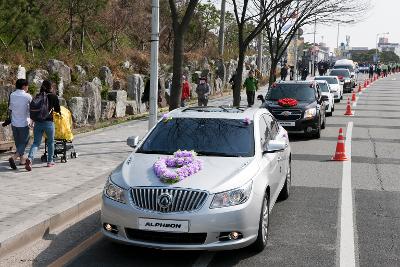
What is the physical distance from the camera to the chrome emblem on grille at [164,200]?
5.64 m

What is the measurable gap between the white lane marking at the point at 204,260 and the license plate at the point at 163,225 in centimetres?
49

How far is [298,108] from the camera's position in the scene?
54.1 feet

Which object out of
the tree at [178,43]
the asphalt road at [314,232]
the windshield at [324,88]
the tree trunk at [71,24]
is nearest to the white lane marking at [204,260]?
the asphalt road at [314,232]

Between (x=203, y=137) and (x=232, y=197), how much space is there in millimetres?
1552

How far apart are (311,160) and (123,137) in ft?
16.3

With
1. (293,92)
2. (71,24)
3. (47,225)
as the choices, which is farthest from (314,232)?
(71,24)

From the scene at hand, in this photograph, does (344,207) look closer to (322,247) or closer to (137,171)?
(322,247)

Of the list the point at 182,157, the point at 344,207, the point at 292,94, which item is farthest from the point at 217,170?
the point at 292,94

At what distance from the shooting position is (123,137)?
14.9 m

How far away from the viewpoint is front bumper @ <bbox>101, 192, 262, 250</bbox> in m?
5.57

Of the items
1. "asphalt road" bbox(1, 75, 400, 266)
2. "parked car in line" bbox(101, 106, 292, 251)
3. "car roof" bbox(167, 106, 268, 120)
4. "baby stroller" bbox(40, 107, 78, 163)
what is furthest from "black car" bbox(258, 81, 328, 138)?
"parked car in line" bbox(101, 106, 292, 251)

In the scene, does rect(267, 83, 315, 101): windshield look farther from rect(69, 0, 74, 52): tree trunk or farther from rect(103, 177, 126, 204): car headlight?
rect(103, 177, 126, 204): car headlight

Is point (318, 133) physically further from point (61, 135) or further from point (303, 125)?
point (61, 135)

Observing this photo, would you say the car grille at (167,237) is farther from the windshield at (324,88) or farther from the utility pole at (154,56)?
the windshield at (324,88)
